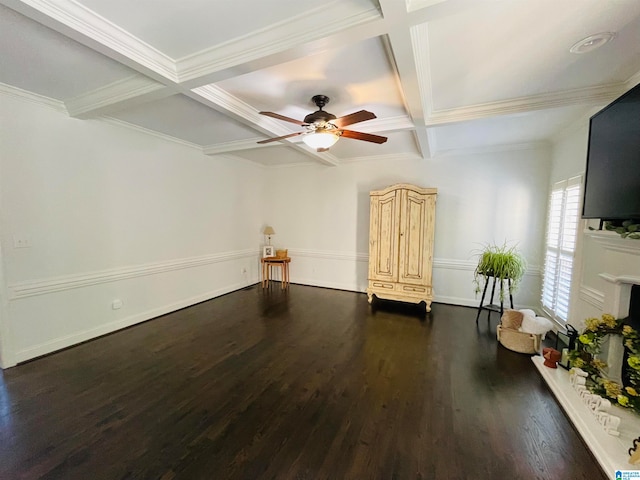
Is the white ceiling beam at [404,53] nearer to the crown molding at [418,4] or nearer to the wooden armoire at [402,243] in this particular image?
the crown molding at [418,4]

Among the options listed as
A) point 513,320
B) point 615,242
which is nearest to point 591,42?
point 615,242

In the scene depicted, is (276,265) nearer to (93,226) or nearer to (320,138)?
(93,226)

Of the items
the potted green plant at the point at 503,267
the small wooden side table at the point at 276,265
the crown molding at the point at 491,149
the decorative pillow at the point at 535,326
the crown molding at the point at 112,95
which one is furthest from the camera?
the small wooden side table at the point at 276,265

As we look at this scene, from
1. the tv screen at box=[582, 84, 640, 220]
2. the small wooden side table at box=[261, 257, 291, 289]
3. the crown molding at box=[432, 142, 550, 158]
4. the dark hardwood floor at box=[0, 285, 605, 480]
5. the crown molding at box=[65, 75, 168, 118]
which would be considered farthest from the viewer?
the small wooden side table at box=[261, 257, 291, 289]

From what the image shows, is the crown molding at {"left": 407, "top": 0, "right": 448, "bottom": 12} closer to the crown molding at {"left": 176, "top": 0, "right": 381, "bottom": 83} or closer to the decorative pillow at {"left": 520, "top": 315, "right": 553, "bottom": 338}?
the crown molding at {"left": 176, "top": 0, "right": 381, "bottom": 83}

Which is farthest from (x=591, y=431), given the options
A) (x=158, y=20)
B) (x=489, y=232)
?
(x=158, y=20)

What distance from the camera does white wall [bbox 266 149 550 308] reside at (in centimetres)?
408

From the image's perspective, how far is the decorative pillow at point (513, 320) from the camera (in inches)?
122

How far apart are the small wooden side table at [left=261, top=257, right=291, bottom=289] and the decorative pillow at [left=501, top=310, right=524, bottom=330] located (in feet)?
12.4

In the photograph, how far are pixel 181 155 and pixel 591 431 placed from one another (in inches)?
209

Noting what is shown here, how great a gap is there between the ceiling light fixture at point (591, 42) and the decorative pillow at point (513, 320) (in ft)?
8.45

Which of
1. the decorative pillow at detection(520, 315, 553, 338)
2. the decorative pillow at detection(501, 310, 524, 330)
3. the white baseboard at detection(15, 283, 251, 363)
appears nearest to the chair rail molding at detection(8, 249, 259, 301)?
the white baseboard at detection(15, 283, 251, 363)

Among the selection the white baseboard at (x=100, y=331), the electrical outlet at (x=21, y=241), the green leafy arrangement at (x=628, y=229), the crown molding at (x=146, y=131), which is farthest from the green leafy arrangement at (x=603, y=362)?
the crown molding at (x=146, y=131)

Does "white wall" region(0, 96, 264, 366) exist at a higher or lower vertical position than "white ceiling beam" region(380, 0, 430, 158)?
lower
